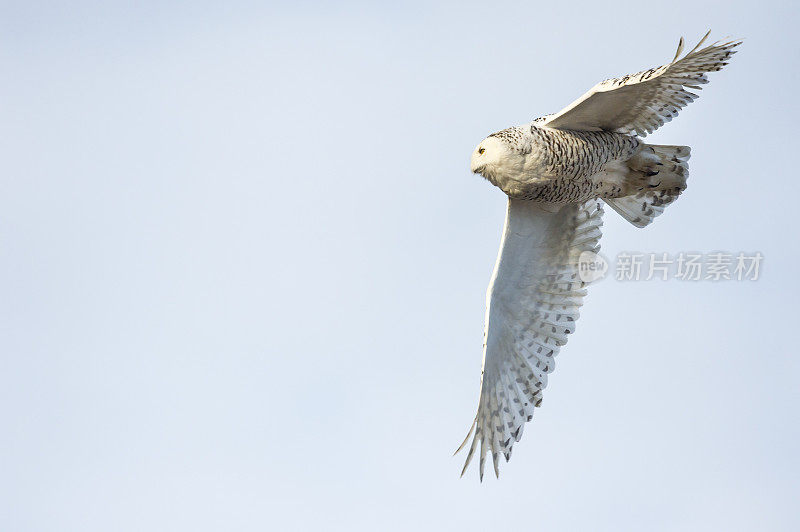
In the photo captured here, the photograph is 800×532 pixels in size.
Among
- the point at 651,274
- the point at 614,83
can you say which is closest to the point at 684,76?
the point at 614,83

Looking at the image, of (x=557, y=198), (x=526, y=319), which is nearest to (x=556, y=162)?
(x=557, y=198)

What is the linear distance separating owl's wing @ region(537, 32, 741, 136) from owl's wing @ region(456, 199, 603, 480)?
1.18 meters

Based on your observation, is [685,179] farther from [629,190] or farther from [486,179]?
[486,179]

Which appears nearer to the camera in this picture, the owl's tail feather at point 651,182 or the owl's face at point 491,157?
the owl's face at point 491,157

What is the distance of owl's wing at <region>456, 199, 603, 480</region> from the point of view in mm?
13359

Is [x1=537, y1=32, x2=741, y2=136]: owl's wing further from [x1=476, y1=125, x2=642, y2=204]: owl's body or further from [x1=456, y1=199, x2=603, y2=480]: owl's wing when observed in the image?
[x1=456, y1=199, x2=603, y2=480]: owl's wing

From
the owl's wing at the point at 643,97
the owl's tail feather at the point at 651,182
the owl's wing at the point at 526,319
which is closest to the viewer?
the owl's wing at the point at 643,97

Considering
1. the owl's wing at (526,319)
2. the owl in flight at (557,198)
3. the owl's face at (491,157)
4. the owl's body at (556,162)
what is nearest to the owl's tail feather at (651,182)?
the owl in flight at (557,198)

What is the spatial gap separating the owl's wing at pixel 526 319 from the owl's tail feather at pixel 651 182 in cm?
36

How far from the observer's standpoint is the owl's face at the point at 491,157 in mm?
11562

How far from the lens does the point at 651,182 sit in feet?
41.8

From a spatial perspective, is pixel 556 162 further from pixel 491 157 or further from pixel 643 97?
pixel 643 97

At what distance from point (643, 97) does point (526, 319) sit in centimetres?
286

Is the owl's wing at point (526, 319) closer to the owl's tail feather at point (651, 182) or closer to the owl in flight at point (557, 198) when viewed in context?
the owl in flight at point (557, 198)
